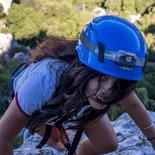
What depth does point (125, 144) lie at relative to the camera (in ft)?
10.1

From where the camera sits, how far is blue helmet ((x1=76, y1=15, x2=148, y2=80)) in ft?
5.80

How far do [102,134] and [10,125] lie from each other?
63cm

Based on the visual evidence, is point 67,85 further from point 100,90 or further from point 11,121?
point 11,121

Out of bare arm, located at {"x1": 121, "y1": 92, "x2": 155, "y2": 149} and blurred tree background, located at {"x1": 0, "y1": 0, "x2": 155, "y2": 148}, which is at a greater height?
bare arm, located at {"x1": 121, "y1": 92, "x2": 155, "y2": 149}

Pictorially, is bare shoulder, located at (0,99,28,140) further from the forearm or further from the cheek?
the forearm

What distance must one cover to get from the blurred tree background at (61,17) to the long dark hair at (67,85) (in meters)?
23.5

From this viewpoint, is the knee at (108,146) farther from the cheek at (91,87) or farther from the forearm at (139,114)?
A: the cheek at (91,87)

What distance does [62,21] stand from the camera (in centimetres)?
3791

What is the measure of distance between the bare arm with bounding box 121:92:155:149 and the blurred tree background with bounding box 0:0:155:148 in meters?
23.3

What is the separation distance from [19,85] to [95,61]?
44 cm

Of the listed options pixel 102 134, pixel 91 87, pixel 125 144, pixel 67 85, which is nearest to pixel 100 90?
pixel 91 87

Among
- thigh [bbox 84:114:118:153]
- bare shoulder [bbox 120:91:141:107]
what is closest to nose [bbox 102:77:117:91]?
bare shoulder [bbox 120:91:141:107]

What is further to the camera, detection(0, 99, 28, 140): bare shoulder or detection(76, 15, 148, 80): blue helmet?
detection(0, 99, 28, 140): bare shoulder

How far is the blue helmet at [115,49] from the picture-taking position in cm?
177
